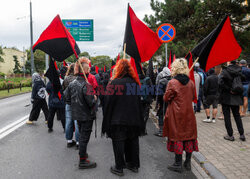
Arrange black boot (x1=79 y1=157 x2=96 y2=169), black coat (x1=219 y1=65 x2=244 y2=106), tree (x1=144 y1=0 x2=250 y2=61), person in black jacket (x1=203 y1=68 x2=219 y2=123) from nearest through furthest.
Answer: black boot (x1=79 y1=157 x2=96 y2=169) → black coat (x1=219 y1=65 x2=244 y2=106) → person in black jacket (x1=203 y1=68 x2=219 y2=123) → tree (x1=144 y1=0 x2=250 y2=61)

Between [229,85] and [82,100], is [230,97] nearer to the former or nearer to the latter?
[229,85]

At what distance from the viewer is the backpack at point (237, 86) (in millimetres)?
4980

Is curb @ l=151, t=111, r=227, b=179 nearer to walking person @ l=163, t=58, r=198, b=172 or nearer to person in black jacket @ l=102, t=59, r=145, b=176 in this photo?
walking person @ l=163, t=58, r=198, b=172

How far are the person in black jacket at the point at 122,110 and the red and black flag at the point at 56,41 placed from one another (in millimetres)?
1326

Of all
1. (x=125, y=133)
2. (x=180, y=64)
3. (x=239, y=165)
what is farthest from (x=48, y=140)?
(x=239, y=165)

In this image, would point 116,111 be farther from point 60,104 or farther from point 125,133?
point 60,104

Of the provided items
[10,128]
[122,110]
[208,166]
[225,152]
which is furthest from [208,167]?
[10,128]

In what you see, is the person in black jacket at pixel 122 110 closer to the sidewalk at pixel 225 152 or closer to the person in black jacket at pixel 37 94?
the sidewalk at pixel 225 152

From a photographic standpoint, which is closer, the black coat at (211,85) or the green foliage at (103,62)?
the black coat at (211,85)

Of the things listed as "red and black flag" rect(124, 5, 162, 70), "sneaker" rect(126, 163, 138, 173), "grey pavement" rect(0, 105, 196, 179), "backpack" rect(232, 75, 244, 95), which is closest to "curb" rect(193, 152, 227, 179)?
"grey pavement" rect(0, 105, 196, 179)

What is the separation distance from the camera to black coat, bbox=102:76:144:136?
3.38 metres

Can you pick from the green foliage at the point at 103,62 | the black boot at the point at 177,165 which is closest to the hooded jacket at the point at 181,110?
the black boot at the point at 177,165

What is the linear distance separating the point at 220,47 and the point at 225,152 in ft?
7.10

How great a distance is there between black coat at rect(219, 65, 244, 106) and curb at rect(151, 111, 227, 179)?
1620 mm
